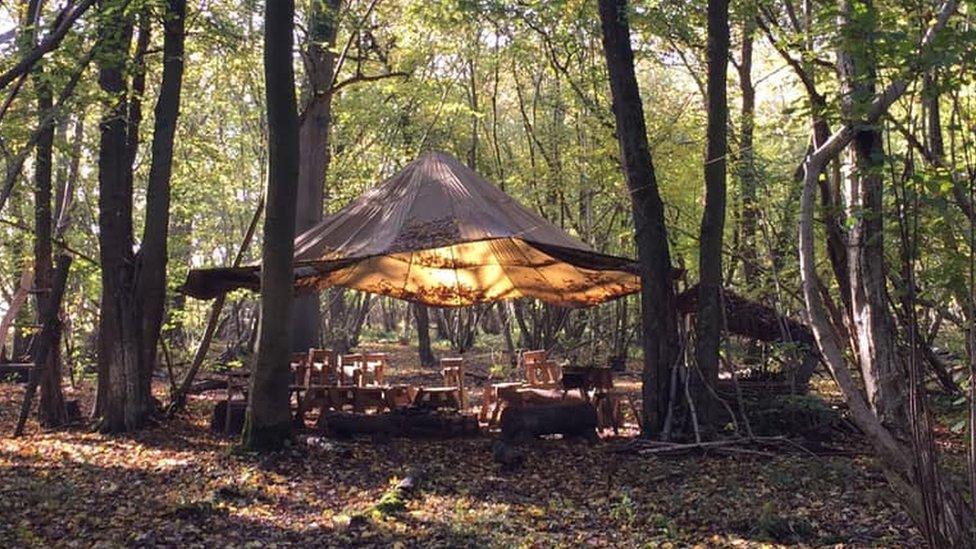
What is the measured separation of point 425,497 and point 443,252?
5.01 meters

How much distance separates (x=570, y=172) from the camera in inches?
676

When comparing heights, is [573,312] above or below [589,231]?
below

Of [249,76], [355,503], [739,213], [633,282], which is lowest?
[355,503]

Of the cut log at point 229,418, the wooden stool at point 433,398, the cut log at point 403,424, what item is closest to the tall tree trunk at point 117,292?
the cut log at point 229,418

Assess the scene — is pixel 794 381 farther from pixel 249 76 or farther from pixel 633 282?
pixel 249 76

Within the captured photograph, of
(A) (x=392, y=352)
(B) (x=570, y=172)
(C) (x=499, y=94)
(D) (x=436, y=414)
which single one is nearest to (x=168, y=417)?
(D) (x=436, y=414)

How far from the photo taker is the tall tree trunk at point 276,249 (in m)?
8.00

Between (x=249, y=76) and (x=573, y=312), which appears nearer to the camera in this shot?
(x=249, y=76)

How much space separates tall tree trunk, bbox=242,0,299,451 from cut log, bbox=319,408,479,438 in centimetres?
115

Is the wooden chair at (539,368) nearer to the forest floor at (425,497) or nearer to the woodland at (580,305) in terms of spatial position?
the woodland at (580,305)

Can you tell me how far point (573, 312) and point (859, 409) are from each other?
1535 centimetres

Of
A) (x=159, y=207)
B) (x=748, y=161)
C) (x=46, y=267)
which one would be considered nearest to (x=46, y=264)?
(x=46, y=267)

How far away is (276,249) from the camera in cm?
803

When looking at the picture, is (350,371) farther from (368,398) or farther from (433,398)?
(433,398)
